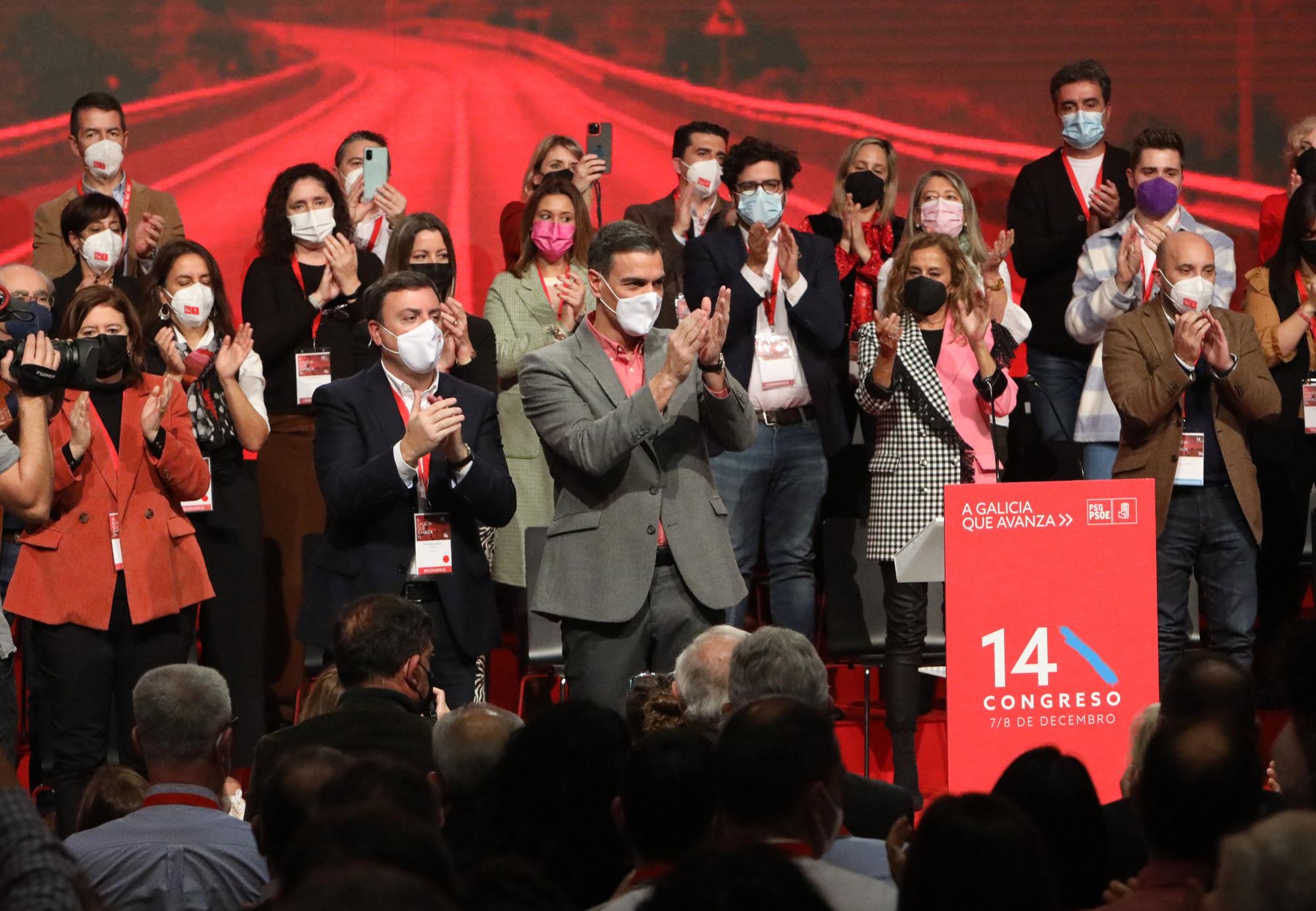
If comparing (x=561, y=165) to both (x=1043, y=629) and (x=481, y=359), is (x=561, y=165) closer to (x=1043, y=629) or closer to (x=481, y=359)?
(x=481, y=359)

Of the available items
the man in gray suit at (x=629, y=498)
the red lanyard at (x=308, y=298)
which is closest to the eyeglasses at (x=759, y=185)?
the red lanyard at (x=308, y=298)

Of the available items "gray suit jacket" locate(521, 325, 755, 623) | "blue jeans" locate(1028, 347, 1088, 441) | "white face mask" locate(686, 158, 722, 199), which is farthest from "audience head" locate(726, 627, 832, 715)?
"white face mask" locate(686, 158, 722, 199)

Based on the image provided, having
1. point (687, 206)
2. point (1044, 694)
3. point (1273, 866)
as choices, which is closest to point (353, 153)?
point (687, 206)

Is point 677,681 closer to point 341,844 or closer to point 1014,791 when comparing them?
point 1014,791

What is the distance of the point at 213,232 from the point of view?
831 cm

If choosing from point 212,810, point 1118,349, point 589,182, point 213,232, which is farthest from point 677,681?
point 213,232

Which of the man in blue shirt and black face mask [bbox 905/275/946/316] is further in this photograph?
black face mask [bbox 905/275/946/316]

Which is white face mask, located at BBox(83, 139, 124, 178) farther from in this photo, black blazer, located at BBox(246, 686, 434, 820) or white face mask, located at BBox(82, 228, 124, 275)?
black blazer, located at BBox(246, 686, 434, 820)

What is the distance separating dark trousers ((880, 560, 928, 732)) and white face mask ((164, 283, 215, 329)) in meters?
2.50

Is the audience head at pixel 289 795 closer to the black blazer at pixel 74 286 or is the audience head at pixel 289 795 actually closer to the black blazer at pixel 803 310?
the black blazer at pixel 803 310

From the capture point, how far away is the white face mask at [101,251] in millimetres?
6199

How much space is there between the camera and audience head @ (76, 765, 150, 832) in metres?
3.72

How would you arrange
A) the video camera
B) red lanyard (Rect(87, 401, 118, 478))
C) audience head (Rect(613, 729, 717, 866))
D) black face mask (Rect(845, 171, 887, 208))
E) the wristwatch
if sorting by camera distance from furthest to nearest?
black face mask (Rect(845, 171, 887, 208)) → red lanyard (Rect(87, 401, 118, 478)) → the video camera → the wristwatch → audience head (Rect(613, 729, 717, 866))

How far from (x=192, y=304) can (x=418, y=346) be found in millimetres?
1198
